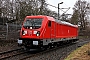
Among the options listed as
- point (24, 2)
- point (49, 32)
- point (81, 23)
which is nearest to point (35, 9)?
point (24, 2)

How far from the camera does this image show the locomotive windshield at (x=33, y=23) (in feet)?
51.0

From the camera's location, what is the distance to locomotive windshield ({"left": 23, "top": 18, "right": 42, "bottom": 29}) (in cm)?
1555

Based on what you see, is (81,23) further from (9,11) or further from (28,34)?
(28,34)

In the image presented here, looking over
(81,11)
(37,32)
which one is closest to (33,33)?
(37,32)

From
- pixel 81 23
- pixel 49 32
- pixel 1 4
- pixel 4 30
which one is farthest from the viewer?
pixel 81 23

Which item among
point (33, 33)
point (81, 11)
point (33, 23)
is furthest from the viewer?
point (81, 11)

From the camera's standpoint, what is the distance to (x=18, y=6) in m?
33.8

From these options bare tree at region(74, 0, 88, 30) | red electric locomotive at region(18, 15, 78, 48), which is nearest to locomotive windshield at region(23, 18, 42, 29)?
red electric locomotive at region(18, 15, 78, 48)

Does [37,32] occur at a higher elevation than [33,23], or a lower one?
lower

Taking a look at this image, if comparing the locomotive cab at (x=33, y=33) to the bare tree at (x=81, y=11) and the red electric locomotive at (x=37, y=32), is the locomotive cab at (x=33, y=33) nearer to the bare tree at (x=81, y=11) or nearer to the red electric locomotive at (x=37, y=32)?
the red electric locomotive at (x=37, y=32)

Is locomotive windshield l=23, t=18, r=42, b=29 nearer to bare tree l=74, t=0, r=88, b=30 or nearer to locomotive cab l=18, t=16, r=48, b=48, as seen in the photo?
locomotive cab l=18, t=16, r=48, b=48

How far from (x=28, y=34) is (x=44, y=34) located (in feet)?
4.37

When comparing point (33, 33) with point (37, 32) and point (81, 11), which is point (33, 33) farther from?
point (81, 11)

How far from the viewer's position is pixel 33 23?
15.9 meters
